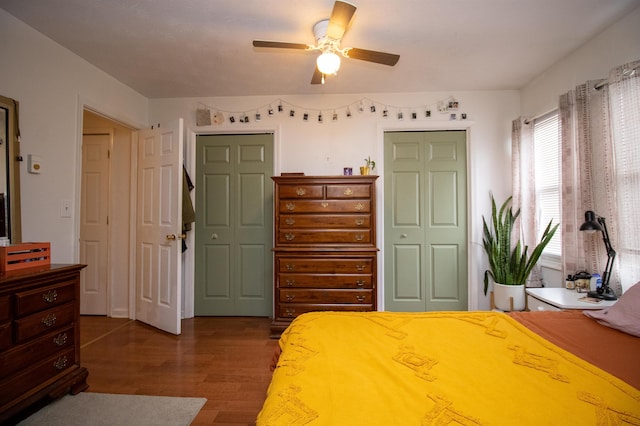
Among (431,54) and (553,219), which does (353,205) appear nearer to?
(431,54)

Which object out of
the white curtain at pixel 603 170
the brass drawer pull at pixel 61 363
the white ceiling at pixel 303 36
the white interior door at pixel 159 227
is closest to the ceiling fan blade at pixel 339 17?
the white ceiling at pixel 303 36

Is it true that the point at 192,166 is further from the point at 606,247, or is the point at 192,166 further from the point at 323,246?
the point at 606,247

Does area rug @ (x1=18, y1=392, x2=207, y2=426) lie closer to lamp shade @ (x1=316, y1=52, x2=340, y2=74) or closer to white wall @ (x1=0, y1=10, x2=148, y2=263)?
white wall @ (x1=0, y1=10, x2=148, y2=263)

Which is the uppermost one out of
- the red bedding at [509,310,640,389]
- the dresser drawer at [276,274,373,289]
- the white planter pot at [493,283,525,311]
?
the red bedding at [509,310,640,389]

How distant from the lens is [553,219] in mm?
2746

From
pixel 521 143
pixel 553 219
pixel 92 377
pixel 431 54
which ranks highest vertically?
pixel 431 54

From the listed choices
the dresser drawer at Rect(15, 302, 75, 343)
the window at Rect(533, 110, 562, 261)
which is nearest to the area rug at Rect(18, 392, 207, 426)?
the dresser drawer at Rect(15, 302, 75, 343)

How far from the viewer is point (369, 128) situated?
3.34 meters

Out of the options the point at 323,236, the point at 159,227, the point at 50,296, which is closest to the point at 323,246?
the point at 323,236

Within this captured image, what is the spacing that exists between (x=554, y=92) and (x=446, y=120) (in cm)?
98

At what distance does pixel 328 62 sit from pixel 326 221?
1.46 metres

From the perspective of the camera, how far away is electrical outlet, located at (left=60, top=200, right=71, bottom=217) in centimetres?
236

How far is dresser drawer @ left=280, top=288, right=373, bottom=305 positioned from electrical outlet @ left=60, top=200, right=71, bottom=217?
1.97m

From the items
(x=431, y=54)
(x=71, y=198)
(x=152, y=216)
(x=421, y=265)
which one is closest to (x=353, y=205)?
(x=421, y=265)
